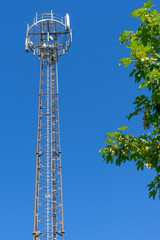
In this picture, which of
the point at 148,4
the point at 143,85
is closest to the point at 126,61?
the point at 143,85

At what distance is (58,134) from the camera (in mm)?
35625

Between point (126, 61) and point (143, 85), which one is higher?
point (126, 61)

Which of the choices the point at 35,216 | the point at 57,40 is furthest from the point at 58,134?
the point at 57,40

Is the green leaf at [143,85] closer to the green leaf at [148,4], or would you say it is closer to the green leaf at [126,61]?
the green leaf at [126,61]

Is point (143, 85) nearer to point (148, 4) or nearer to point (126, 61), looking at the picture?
point (126, 61)

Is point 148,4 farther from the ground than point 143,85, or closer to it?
farther from the ground

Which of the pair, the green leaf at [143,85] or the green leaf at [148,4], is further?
the green leaf at [148,4]

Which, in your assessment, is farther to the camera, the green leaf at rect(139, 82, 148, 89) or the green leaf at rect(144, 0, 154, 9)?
the green leaf at rect(144, 0, 154, 9)

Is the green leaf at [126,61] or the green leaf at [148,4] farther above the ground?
the green leaf at [148,4]

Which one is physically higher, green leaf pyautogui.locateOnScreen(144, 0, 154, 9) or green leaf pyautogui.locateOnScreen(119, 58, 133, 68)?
green leaf pyautogui.locateOnScreen(144, 0, 154, 9)

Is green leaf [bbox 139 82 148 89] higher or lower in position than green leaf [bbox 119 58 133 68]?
lower

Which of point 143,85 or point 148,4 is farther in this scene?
point 148,4

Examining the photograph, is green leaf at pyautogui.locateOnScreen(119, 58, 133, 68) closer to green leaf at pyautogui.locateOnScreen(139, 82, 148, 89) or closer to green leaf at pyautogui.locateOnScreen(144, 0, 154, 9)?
green leaf at pyautogui.locateOnScreen(139, 82, 148, 89)

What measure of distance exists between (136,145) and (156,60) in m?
2.17
